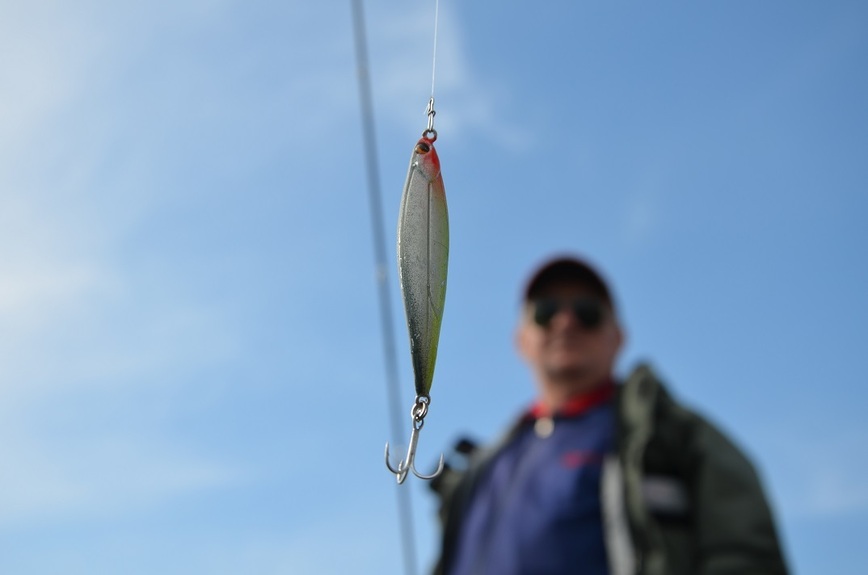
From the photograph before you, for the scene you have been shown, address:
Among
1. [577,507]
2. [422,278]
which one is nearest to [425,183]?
[422,278]

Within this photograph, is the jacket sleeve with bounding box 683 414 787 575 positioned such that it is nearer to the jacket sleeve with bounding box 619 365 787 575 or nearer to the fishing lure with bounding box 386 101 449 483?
the jacket sleeve with bounding box 619 365 787 575

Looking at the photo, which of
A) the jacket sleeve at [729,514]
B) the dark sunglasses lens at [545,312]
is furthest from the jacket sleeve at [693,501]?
the dark sunglasses lens at [545,312]

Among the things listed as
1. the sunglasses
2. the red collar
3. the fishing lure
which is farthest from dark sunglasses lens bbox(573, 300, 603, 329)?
the fishing lure

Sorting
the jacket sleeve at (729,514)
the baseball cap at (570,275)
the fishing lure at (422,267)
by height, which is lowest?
the jacket sleeve at (729,514)

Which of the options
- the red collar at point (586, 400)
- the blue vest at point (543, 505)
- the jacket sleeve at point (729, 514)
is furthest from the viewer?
the red collar at point (586, 400)

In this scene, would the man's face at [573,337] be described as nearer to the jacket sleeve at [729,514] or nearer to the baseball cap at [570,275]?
the baseball cap at [570,275]

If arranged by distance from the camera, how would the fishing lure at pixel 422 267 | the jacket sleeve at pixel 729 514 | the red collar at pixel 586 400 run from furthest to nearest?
the fishing lure at pixel 422 267, the red collar at pixel 586 400, the jacket sleeve at pixel 729 514

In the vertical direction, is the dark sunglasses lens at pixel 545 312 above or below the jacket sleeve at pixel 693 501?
above
